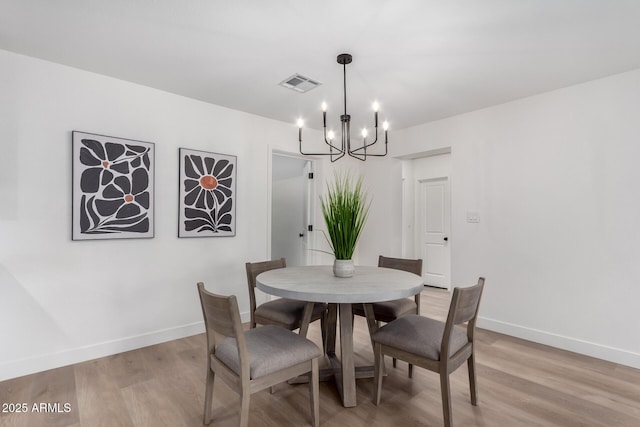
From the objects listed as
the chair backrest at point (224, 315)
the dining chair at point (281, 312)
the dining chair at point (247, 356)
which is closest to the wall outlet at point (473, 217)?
the dining chair at point (281, 312)

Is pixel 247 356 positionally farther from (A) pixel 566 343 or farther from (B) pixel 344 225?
(A) pixel 566 343

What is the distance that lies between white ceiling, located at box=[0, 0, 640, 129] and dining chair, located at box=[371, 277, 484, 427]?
5.17ft

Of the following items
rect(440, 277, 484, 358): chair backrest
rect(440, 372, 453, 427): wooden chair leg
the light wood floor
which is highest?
rect(440, 277, 484, 358): chair backrest

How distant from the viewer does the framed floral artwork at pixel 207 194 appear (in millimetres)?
3092

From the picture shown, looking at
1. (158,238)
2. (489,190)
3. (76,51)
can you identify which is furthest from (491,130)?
(76,51)

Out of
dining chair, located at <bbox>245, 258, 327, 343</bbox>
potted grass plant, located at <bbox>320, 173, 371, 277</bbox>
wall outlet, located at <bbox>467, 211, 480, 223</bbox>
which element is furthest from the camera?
wall outlet, located at <bbox>467, 211, 480, 223</bbox>

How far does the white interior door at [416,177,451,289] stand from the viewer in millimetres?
5141

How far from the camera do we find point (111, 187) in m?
2.66

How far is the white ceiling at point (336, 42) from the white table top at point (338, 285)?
1.57 m

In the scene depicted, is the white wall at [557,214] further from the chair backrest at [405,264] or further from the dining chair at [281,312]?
the dining chair at [281,312]

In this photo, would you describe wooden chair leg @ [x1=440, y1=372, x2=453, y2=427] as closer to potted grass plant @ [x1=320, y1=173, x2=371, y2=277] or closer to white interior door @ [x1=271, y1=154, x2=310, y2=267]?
potted grass plant @ [x1=320, y1=173, x2=371, y2=277]

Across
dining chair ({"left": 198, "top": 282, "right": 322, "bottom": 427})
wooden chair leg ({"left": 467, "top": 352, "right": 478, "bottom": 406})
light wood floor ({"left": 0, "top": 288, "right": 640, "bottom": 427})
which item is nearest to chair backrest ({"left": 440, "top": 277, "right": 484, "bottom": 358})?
wooden chair leg ({"left": 467, "top": 352, "right": 478, "bottom": 406})

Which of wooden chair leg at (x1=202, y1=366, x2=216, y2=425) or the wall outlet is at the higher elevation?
the wall outlet

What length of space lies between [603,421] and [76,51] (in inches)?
162
